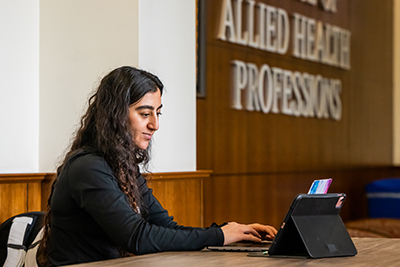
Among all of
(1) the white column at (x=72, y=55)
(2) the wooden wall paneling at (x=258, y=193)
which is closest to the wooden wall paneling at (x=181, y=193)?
(1) the white column at (x=72, y=55)

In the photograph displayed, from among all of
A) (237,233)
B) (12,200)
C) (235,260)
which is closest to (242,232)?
(237,233)

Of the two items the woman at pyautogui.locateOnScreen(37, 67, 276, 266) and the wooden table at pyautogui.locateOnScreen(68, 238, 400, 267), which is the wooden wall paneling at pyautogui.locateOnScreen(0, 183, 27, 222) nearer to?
the woman at pyautogui.locateOnScreen(37, 67, 276, 266)

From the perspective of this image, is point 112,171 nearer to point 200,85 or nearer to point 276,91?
point 200,85

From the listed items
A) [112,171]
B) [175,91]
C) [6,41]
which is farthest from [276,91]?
[112,171]

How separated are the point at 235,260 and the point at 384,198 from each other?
495cm

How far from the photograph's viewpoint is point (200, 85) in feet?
13.9

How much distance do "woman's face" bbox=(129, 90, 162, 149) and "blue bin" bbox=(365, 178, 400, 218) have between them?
464 cm

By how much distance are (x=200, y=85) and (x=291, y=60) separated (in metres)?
1.42

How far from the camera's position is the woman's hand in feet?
6.39

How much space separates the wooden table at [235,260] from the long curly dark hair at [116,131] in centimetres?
32

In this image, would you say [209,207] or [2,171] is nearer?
[2,171]

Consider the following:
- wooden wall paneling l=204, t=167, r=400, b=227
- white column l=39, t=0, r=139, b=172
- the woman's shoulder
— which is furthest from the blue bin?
the woman's shoulder

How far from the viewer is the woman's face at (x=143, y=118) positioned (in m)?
2.10

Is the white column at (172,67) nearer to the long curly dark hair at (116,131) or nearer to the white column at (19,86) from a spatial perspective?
the white column at (19,86)
